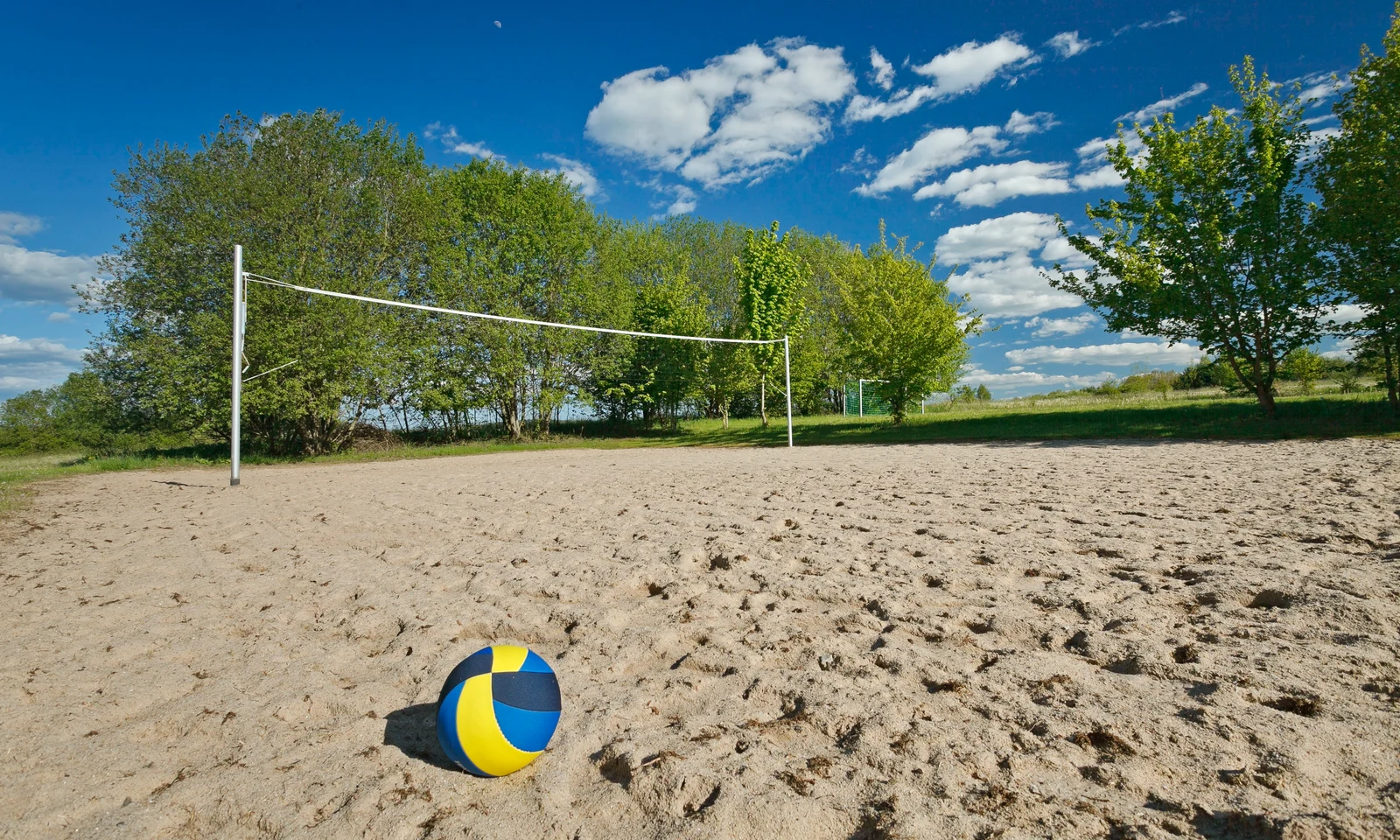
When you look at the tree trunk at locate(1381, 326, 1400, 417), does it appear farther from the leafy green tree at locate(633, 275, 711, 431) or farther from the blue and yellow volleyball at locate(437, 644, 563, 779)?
the leafy green tree at locate(633, 275, 711, 431)

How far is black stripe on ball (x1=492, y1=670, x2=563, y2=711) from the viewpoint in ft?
7.46

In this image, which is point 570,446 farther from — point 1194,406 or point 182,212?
point 1194,406

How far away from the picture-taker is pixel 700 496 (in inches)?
302

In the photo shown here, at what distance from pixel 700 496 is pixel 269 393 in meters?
13.8

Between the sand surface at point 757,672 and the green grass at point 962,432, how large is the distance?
8015mm

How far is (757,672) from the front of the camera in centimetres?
284

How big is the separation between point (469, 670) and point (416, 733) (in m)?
0.37

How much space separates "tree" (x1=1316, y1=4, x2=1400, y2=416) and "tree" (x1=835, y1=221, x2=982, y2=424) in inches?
325

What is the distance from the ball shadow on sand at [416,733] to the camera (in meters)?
2.35

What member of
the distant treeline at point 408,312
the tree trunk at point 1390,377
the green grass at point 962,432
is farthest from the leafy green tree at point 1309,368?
the distant treeline at point 408,312

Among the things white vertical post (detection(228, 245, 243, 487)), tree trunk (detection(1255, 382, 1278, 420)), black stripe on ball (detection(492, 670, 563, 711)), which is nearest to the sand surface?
black stripe on ball (detection(492, 670, 563, 711))

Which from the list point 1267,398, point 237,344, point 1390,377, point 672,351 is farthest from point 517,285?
point 1390,377

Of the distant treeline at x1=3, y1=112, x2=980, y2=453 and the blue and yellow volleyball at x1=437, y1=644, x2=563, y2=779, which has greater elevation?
the distant treeline at x1=3, y1=112, x2=980, y2=453

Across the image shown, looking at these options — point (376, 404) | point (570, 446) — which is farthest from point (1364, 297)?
point (376, 404)
